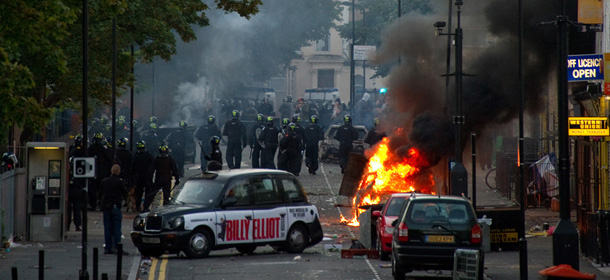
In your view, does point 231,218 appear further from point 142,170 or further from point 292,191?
point 142,170

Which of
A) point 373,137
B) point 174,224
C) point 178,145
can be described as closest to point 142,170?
point 178,145

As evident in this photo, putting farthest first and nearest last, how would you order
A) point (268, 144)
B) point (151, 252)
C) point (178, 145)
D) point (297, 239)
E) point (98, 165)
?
1. point (178, 145)
2. point (268, 144)
3. point (98, 165)
4. point (297, 239)
5. point (151, 252)

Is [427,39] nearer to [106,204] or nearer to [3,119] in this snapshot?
[106,204]

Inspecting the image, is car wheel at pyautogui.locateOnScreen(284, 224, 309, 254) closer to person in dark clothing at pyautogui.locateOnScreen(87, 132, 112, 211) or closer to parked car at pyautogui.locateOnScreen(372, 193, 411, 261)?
parked car at pyautogui.locateOnScreen(372, 193, 411, 261)

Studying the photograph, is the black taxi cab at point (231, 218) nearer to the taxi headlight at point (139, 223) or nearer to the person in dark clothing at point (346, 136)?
the taxi headlight at point (139, 223)

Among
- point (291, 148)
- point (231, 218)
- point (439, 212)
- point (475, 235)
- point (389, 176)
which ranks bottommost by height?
point (475, 235)

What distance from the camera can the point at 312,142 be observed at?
3712 cm

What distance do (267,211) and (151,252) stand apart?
2.26 m

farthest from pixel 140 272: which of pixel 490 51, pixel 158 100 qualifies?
pixel 158 100

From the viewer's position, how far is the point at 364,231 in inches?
859

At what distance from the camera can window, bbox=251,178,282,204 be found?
21047 mm

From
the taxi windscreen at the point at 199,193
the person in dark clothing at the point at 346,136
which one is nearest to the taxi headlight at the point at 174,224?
the taxi windscreen at the point at 199,193

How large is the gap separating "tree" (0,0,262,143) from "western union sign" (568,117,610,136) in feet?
29.1

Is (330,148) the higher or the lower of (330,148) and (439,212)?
the higher
